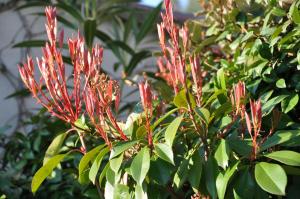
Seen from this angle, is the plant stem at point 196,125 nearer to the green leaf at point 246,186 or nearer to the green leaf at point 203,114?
the green leaf at point 203,114

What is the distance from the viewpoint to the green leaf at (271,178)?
52.2 inches

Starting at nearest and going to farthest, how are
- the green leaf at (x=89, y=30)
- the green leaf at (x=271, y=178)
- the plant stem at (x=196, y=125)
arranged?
the green leaf at (x=271, y=178) → the plant stem at (x=196, y=125) → the green leaf at (x=89, y=30)

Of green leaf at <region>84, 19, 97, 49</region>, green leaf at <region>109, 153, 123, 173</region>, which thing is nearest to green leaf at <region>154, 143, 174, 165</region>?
green leaf at <region>109, 153, 123, 173</region>

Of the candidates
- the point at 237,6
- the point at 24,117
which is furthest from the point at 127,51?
the point at 237,6

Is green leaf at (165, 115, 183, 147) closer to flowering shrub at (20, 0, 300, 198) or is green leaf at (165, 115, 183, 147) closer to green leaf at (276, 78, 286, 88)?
flowering shrub at (20, 0, 300, 198)

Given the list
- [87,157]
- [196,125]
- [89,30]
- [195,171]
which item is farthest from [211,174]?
[89,30]

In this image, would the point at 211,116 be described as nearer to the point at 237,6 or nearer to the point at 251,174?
the point at 251,174

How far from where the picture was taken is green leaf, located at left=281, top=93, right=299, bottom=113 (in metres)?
1.85

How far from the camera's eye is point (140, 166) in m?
1.44

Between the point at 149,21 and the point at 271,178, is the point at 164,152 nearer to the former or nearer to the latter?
the point at 271,178

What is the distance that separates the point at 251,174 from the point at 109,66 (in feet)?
12.3

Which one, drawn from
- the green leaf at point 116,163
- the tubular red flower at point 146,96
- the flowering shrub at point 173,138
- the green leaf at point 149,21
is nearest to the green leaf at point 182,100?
the flowering shrub at point 173,138

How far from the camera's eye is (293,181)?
181cm

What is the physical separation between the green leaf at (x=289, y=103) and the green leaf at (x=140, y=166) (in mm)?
623
